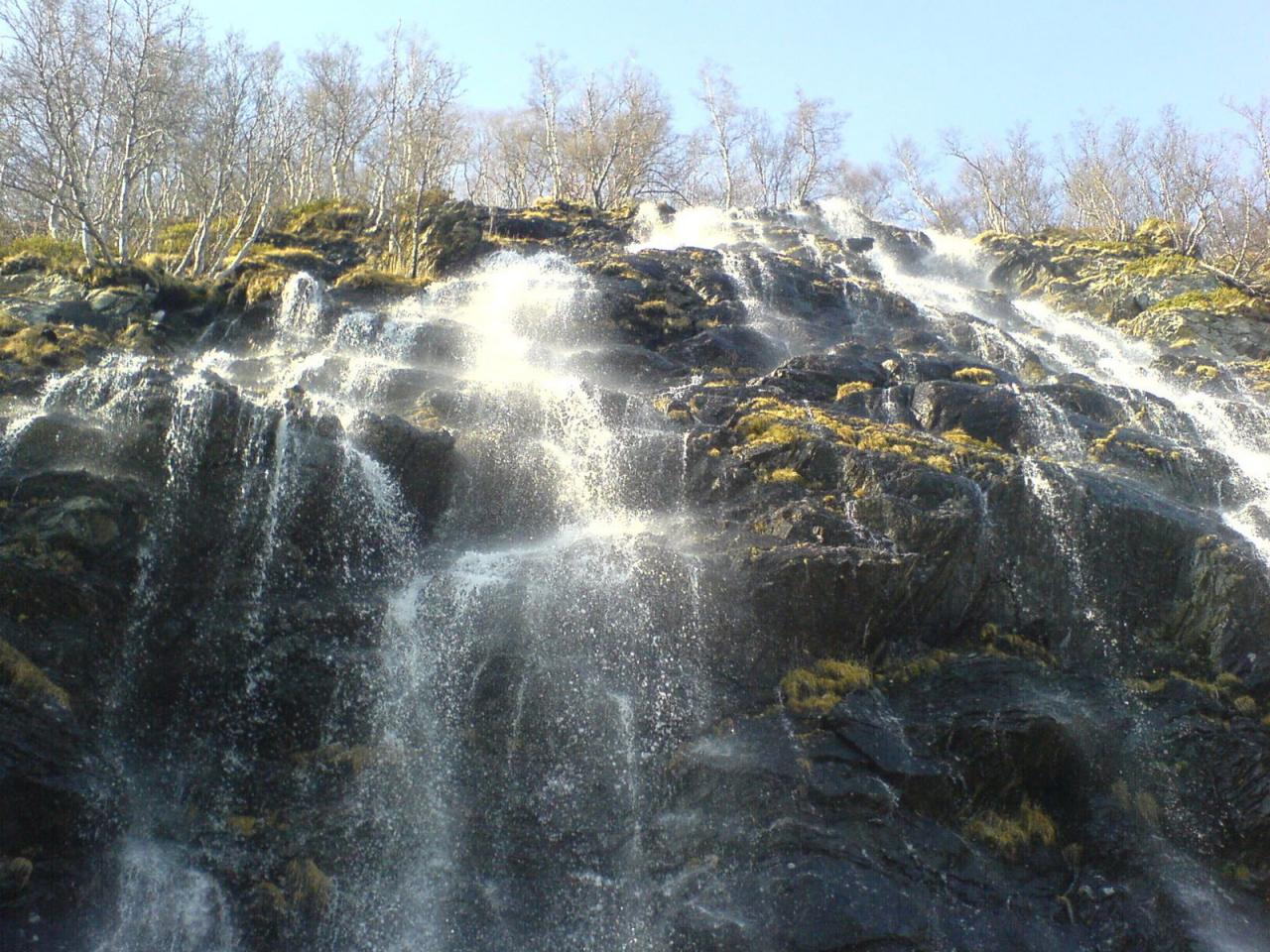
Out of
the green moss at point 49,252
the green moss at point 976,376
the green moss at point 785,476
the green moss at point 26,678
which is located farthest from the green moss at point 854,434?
the green moss at point 49,252

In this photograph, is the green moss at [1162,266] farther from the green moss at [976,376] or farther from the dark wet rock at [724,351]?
the dark wet rock at [724,351]

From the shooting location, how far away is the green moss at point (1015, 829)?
10727mm

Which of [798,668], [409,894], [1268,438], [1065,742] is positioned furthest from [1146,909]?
[1268,438]

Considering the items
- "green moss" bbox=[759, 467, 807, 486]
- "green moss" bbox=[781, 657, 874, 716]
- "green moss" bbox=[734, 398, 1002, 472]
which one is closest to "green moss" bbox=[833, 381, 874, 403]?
"green moss" bbox=[734, 398, 1002, 472]

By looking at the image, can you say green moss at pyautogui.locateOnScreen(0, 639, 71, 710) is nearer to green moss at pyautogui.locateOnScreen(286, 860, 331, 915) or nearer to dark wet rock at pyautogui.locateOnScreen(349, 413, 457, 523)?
green moss at pyautogui.locateOnScreen(286, 860, 331, 915)

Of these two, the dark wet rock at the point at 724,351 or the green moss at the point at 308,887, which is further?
the dark wet rock at the point at 724,351

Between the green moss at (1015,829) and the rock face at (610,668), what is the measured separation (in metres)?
0.04

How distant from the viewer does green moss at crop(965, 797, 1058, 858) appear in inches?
422

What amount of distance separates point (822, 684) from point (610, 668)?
106 inches

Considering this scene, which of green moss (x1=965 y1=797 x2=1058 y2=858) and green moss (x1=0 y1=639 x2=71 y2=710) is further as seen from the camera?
green moss (x1=965 y1=797 x2=1058 y2=858)

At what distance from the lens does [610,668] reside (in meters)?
12.2

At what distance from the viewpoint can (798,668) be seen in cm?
1193

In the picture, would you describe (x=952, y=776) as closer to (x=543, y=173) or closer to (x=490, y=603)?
(x=490, y=603)

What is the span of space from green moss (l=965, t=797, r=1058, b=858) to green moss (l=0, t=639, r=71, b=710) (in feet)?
33.7
